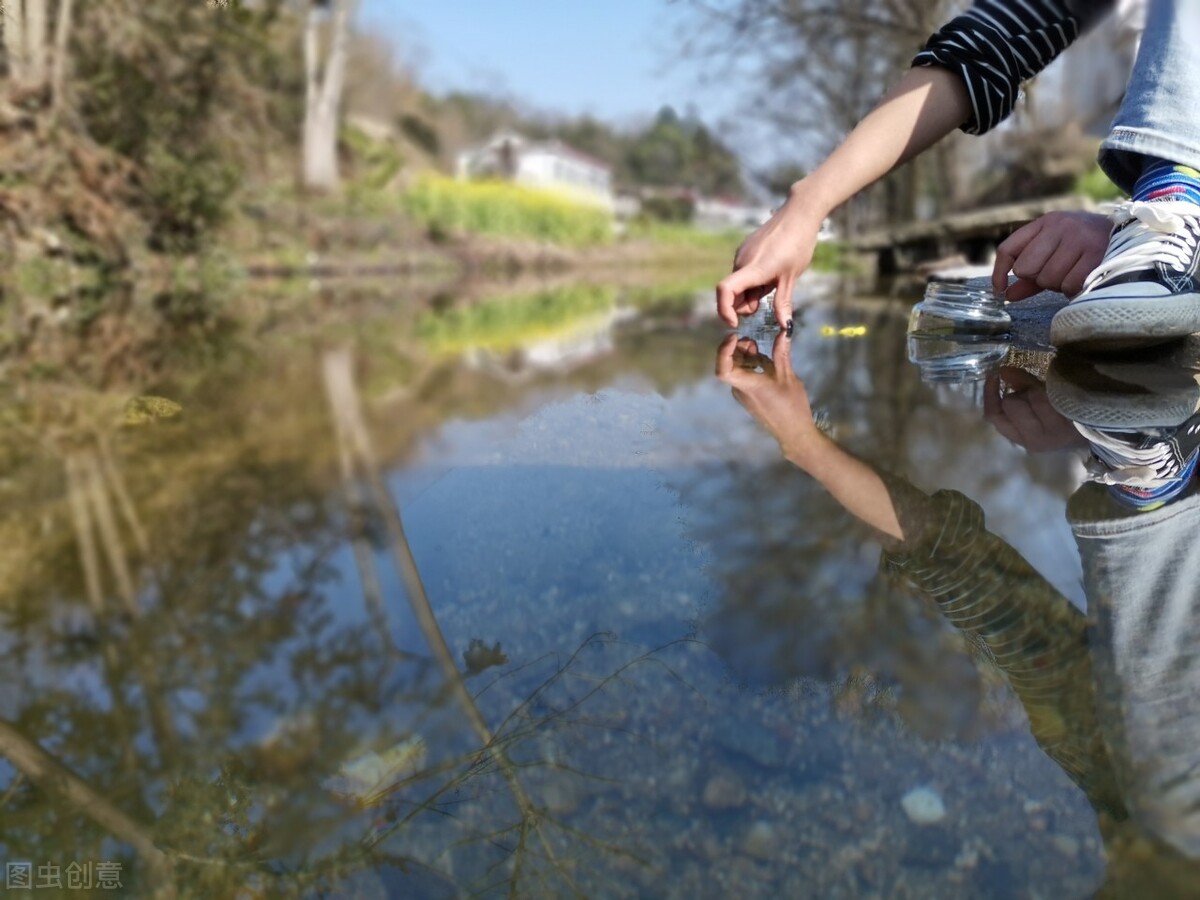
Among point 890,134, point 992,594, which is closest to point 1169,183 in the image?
point 890,134

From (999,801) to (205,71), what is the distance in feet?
23.5

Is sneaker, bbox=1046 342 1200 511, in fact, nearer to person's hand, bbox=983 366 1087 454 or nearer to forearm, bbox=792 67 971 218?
person's hand, bbox=983 366 1087 454

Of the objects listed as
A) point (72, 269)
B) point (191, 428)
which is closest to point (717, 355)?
point (191, 428)

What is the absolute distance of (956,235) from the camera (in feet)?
15.1

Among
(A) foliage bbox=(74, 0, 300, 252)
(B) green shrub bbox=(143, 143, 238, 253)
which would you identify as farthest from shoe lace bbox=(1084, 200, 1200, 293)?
(B) green shrub bbox=(143, 143, 238, 253)

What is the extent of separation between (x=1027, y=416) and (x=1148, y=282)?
30cm

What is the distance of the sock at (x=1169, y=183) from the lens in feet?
4.04

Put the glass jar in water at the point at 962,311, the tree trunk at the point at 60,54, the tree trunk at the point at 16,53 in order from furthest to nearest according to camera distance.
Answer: the tree trunk at the point at 60,54 < the tree trunk at the point at 16,53 < the glass jar in water at the point at 962,311

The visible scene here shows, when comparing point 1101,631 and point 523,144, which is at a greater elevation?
point 523,144

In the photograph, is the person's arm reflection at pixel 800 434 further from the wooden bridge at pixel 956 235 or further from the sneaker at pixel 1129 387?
the wooden bridge at pixel 956 235

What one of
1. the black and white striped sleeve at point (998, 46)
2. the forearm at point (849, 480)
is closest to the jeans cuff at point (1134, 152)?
the black and white striped sleeve at point (998, 46)

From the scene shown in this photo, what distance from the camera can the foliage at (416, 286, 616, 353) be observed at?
265 centimetres

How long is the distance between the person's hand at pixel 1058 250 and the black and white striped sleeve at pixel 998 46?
236mm

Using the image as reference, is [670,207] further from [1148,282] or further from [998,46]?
[1148,282]
